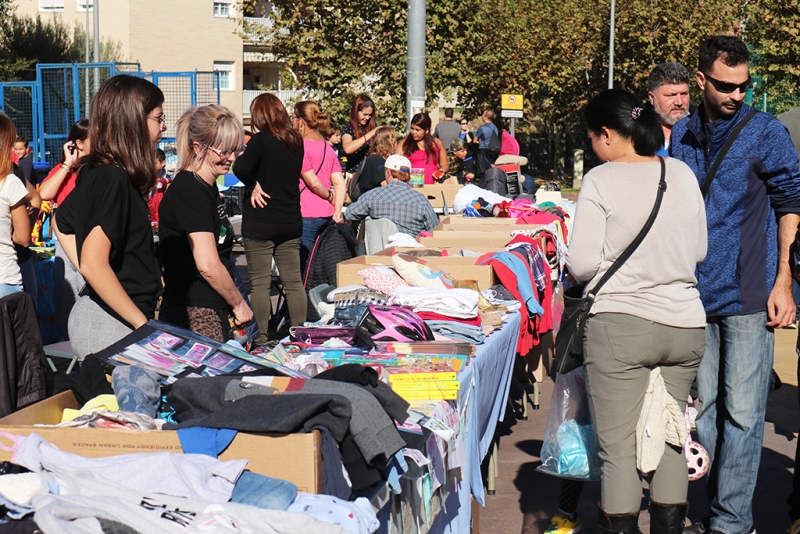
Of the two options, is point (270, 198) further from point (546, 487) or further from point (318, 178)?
point (546, 487)

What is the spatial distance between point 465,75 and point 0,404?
46.5 ft

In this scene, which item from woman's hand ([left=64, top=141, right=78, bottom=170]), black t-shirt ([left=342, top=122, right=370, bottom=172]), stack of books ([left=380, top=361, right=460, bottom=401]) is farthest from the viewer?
black t-shirt ([left=342, top=122, right=370, bottom=172])

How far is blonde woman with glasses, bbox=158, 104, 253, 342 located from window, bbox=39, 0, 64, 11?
46.4 metres

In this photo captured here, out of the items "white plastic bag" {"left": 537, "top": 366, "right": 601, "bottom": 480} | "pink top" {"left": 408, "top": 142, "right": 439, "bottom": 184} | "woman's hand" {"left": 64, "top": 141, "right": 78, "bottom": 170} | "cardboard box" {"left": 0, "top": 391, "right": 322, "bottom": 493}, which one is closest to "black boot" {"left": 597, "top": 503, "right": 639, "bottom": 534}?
"white plastic bag" {"left": 537, "top": 366, "right": 601, "bottom": 480}

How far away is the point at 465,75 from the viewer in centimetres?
1684

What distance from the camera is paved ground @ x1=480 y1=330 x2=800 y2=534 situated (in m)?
4.62

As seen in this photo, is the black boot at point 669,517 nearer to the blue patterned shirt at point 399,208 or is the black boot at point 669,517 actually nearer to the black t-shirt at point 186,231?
the black t-shirt at point 186,231

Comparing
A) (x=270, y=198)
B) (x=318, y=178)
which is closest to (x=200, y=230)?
(x=270, y=198)

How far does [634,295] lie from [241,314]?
1.86 m

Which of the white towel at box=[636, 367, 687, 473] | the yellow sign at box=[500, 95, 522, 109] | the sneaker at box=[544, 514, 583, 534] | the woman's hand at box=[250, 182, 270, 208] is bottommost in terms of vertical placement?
the sneaker at box=[544, 514, 583, 534]

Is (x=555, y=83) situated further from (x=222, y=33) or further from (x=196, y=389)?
(x=196, y=389)

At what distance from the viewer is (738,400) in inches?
159

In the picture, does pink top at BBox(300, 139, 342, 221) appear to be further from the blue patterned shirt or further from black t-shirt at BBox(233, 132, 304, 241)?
black t-shirt at BBox(233, 132, 304, 241)

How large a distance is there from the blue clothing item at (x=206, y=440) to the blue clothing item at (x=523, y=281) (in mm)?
3449
